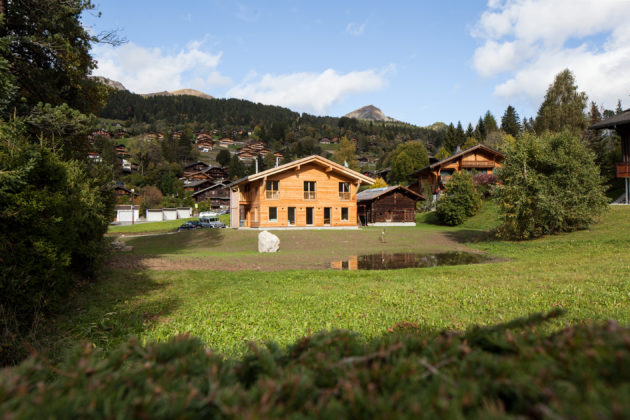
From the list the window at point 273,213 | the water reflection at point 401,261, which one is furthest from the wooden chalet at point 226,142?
the water reflection at point 401,261

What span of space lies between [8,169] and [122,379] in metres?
6.81

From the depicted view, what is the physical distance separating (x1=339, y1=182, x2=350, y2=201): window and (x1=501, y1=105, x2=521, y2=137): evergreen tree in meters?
60.1

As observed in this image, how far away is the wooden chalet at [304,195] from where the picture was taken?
119 feet

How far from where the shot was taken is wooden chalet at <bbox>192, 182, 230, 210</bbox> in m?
87.6

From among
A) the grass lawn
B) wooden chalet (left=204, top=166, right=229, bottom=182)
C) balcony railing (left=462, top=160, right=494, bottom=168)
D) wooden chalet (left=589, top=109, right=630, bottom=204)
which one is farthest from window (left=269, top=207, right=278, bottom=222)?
wooden chalet (left=204, top=166, right=229, bottom=182)

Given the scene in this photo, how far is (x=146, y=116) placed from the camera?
6801 inches

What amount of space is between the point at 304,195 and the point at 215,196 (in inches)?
2256

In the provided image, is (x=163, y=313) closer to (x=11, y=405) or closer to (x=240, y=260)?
(x=11, y=405)

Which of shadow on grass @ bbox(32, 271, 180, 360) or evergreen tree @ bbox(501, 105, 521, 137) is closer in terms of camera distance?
shadow on grass @ bbox(32, 271, 180, 360)

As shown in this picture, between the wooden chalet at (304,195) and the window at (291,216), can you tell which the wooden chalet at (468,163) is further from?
the window at (291,216)

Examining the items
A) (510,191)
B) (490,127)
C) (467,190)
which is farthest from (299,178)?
(490,127)

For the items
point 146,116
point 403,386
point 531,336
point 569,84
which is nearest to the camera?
point 403,386

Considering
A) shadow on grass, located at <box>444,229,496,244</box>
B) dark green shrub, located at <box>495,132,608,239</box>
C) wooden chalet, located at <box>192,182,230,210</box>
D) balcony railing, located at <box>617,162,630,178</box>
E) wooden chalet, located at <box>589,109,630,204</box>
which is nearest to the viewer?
dark green shrub, located at <box>495,132,608,239</box>

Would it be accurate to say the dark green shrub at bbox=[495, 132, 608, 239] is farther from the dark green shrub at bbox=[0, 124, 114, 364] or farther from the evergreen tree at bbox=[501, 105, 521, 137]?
the evergreen tree at bbox=[501, 105, 521, 137]
